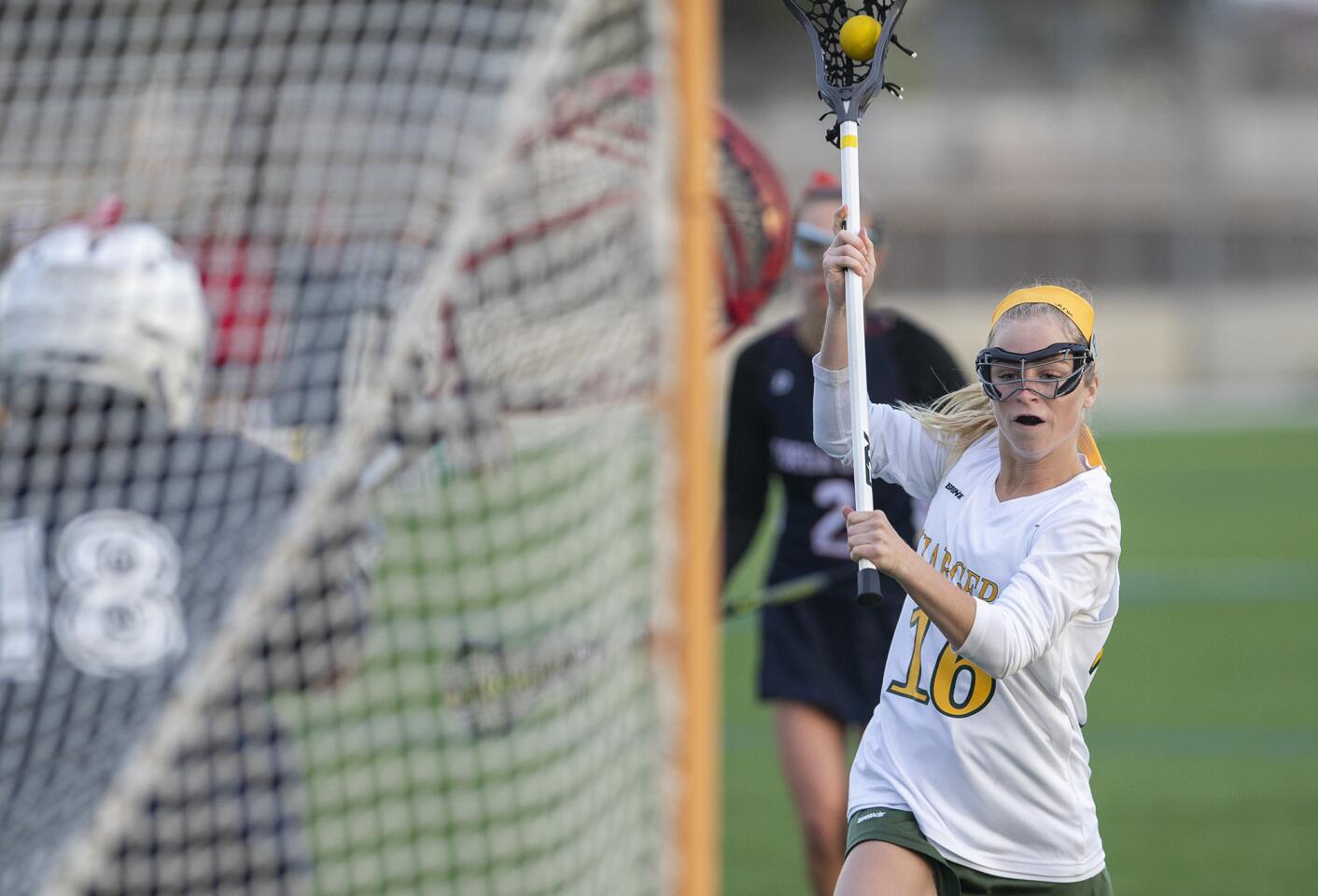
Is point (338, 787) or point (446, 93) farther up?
point (446, 93)

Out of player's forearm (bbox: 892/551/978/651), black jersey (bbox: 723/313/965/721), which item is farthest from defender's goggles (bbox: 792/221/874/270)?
player's forearm (bbox: 892/551/978/651)

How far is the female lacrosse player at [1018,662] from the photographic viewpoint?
106 inches

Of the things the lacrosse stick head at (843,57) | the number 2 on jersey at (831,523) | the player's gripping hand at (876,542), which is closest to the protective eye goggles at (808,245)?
the number 2 on jersey at (831,523)

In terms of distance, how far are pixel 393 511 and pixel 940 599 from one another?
1599 millimetres

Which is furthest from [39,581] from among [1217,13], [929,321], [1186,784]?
[1217,13]

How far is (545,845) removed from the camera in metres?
3.42

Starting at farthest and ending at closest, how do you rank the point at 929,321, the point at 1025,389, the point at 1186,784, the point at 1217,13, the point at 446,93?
the point at 1217,13
the point at 929,321
the point at 1186,784
the point at 446,93
the point at 1025,389

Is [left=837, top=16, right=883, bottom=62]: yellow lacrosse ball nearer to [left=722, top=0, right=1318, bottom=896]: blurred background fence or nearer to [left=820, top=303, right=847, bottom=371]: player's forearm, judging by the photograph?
[left=820, top=303, right=847, bottom=371]: player's forearm

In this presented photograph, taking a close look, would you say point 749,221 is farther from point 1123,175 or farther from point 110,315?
point 1123,175

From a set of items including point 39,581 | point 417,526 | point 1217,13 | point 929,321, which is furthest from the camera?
point 1217,13

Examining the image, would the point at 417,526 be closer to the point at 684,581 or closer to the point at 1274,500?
the point at 684,581

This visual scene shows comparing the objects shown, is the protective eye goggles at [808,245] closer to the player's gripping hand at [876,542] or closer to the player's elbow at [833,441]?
the player's elbow at [833,441]

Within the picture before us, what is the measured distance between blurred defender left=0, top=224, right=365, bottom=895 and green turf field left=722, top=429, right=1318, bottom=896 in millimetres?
2509

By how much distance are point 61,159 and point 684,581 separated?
238 cm
